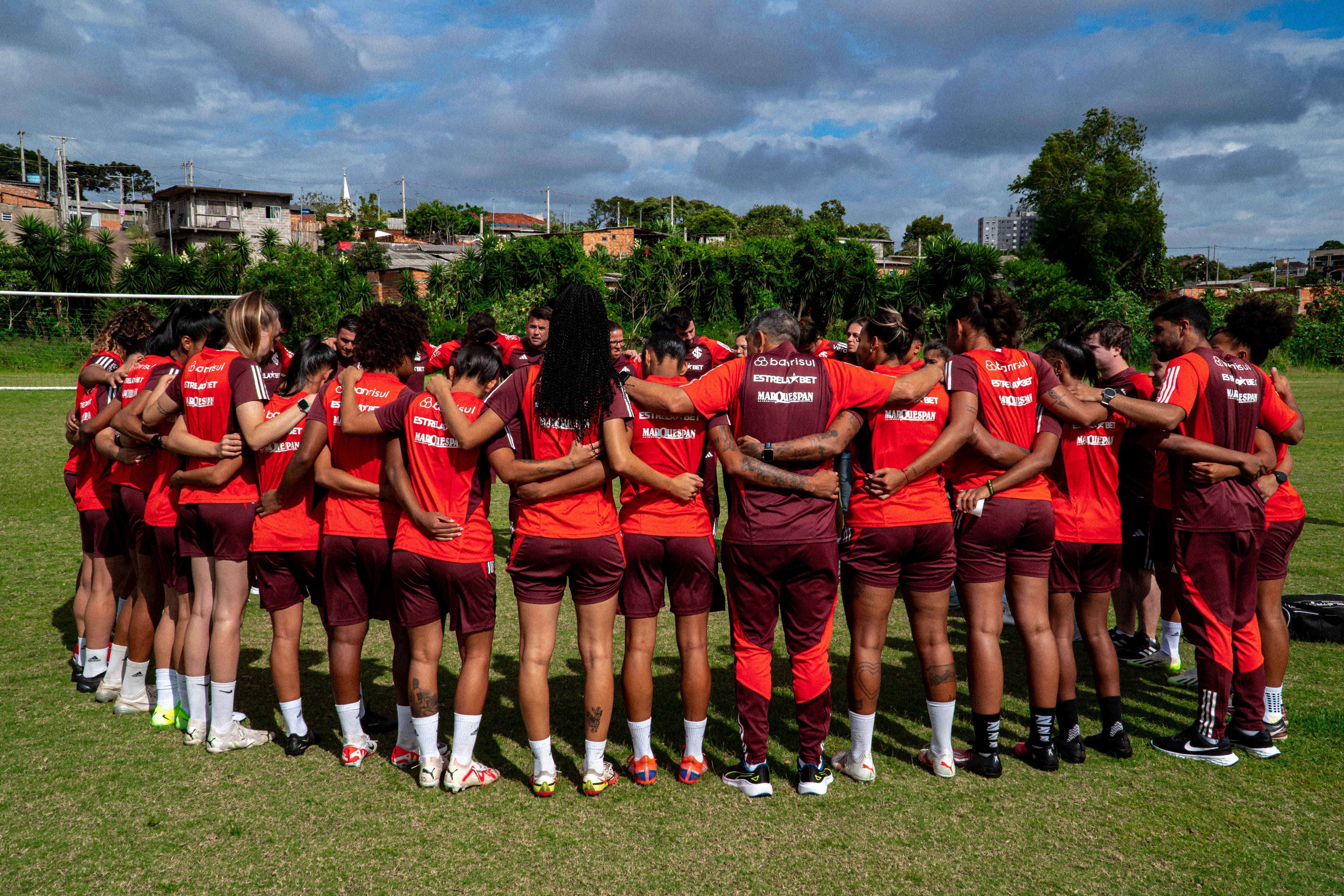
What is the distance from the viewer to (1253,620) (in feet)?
15.0

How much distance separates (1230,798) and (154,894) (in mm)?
4675

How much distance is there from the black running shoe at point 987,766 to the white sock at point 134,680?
4592 mm

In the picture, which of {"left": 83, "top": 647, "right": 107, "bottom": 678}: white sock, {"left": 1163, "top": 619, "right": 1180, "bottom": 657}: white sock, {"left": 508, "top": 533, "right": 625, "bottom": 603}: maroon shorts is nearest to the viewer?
{"left": 508, "top": 533, "right": 625, "bottom": 603}: maroon shorts

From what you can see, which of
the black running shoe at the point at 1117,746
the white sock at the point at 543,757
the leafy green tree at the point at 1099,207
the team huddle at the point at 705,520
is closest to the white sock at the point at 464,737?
Answer: the team huddle at the point at 705,520

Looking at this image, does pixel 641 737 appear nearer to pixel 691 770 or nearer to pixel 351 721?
pixel 691 770

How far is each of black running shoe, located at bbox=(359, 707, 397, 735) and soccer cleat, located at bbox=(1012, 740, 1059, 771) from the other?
3480 millimetres

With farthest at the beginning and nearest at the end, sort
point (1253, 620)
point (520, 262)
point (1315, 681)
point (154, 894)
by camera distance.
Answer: point (520, 262) → point (1315, 681) → point (1253, 620) → point (154, 894)

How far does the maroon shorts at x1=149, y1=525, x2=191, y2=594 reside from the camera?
4.70m

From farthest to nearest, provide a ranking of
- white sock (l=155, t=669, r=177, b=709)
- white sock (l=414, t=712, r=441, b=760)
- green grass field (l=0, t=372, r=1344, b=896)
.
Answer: white sock (l=155, t=669, r=177, b=709) < white sock (l=414, t=712, r=441, b=760) < green grass field (l=0, t=372, r=1344, b=896)

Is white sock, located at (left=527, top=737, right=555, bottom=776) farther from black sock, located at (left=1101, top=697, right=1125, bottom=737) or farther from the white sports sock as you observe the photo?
black sock, located at (left=1101, top=697, right=1125, bottom=737)

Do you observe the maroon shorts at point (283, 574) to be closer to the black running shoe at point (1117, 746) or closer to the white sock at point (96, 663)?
the white sock at point (96, 663)

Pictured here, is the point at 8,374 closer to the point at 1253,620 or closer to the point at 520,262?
the point at 520,262

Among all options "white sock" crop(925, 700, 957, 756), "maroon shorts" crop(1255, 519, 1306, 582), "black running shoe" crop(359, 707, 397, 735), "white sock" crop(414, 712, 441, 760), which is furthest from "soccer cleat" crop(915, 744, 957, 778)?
"black running shoe" crop(359, 707, 397, 735)

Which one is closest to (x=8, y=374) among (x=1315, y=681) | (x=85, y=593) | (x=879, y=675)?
(x=85, y=593)
